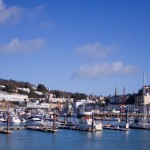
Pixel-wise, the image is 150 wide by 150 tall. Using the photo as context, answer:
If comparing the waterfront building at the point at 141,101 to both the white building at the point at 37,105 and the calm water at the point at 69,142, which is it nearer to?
the white building at the point at 37,105

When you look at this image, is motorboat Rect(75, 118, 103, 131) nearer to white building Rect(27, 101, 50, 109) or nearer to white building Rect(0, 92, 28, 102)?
white building Rect(27, 101, 50, 109)

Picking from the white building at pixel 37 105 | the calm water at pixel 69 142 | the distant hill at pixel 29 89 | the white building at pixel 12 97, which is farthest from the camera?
the distant hill at pixel 29 89

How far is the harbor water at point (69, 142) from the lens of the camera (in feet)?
103

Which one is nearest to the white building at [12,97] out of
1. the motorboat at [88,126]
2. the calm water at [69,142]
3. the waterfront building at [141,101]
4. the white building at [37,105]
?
the white building at [37,105]

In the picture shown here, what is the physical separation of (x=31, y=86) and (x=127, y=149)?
373 feet

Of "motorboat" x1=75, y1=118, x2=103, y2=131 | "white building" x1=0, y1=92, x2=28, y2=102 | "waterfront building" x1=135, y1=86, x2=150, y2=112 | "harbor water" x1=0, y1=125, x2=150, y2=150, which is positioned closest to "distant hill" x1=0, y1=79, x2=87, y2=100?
"white building" x1=0, y1=92, x2=28, y2=102

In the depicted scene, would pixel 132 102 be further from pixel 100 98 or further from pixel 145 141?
pixel 145 141

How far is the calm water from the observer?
31263 millimetres

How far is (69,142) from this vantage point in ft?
114

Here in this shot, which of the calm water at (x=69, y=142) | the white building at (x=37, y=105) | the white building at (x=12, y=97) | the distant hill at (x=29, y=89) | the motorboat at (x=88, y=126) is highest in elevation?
the distant hill at (x=29, y=89)

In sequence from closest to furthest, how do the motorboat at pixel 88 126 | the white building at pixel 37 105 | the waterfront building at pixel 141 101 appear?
the motorboat at pixel 88 126 → the waterfront building at pixel 141 101 → the white building at pixel 37 105

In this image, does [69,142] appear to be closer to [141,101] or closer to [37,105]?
[141,101]

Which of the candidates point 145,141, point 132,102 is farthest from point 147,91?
point 145,141

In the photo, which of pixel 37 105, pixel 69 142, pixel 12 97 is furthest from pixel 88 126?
pixel 12 97
